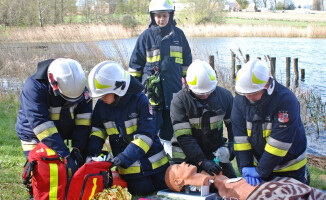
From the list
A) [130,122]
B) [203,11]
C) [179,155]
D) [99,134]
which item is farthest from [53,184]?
[203,11]

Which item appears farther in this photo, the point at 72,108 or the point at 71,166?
the point at 72,108

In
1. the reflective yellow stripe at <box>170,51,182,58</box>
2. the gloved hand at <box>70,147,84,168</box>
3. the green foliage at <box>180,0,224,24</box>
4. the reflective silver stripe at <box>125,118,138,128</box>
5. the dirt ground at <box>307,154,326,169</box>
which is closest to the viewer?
the gloved hand at <box>70,147,84,168</box>

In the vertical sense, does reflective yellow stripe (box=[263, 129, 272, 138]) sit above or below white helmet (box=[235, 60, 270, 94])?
below

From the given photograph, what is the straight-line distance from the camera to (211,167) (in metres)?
4.01

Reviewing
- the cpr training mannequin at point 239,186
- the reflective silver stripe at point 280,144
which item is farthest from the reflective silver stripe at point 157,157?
the reflective silver stripe at point 280,144

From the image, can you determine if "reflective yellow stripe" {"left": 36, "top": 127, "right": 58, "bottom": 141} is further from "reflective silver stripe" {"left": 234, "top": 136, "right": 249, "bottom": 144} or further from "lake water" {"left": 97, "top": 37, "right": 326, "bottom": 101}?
"lake water" {"left": 97, "top": 37, "right": 326, "bottom": 101}

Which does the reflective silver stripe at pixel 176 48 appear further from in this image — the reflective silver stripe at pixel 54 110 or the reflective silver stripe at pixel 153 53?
the reflective silver stripe at pixel 54 110

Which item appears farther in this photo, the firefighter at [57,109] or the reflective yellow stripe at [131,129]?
the reflective yellow stripe at [131,129]

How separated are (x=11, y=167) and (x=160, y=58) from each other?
2390 millimetres

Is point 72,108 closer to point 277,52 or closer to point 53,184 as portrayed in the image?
point 53,184

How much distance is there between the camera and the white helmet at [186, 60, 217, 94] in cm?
396

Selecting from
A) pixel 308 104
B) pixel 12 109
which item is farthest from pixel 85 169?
pixel 308 104

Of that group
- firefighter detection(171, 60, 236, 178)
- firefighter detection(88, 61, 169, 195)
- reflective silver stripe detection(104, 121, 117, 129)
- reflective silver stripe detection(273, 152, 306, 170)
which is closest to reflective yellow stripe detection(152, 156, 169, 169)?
firefighter detection(88, 61, 169, 195)

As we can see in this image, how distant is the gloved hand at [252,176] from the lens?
3736 millimetres
